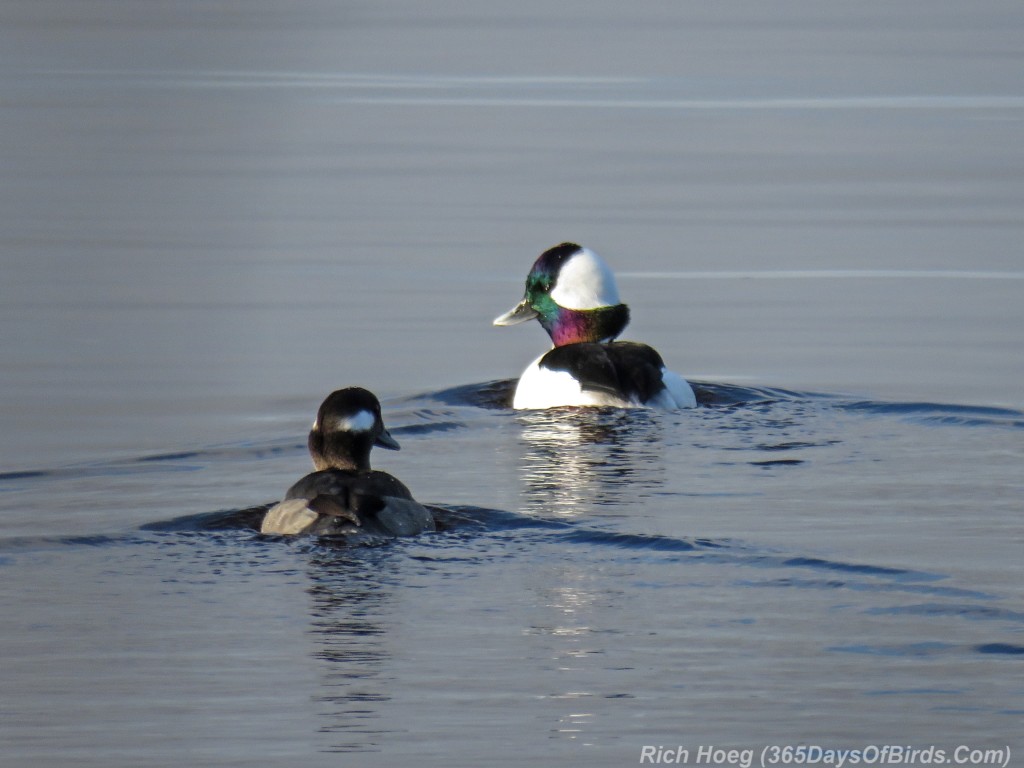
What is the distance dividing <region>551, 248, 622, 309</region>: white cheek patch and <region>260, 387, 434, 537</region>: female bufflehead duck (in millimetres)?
3692

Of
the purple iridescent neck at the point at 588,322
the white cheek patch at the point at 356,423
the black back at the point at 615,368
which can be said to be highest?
the purple iridescent neck at the point at 588,322

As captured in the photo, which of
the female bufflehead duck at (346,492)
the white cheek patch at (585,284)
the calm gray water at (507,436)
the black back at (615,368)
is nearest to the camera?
the calm gray water at (507,436)

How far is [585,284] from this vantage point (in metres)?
11.5

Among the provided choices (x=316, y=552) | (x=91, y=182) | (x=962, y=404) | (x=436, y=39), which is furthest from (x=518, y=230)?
(x=436, y=39)

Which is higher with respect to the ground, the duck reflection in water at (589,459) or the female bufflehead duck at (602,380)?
the female bufflehead duck at (602,380)


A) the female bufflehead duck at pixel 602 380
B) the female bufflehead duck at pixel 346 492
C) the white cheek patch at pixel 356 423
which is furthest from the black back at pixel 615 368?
the white cheek patch at pixel 356 423

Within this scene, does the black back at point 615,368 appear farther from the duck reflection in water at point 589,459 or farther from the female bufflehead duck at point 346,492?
the female bufflehead duck at point 346,492

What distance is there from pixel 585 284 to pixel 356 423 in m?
3.93

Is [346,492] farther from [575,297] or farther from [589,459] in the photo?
[575,297]

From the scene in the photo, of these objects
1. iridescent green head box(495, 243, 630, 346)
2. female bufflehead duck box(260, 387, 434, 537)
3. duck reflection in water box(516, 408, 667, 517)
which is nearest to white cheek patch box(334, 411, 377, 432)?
female bufflehead duck box(260, 387, 434, 537)

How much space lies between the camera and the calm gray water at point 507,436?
5.71m

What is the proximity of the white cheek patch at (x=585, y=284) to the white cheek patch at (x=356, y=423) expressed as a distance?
3.85 metres

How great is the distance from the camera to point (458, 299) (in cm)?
1347

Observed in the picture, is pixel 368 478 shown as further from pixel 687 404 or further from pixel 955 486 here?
pixel 687 404
